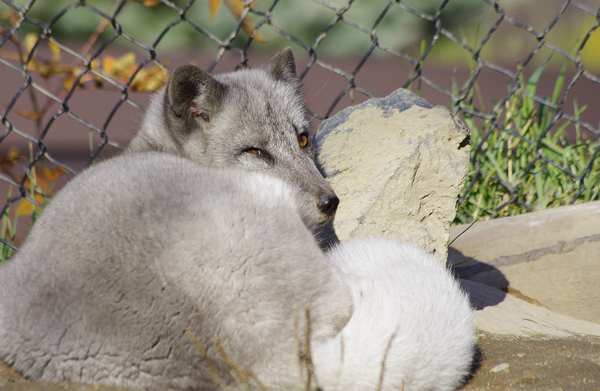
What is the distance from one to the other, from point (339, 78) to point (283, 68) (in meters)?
3.64

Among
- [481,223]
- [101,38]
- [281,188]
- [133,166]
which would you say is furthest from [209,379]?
[101,38]

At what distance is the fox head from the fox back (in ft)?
2.43

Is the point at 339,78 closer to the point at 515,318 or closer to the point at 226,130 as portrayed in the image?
the point at 226,130

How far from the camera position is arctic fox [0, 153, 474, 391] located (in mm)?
1420

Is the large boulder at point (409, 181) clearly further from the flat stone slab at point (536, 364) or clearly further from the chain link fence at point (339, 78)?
the chain link fence at point (339, 78)

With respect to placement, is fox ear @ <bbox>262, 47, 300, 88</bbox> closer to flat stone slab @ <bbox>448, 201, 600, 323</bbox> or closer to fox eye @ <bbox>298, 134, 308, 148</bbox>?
fox eye @ <bbox>298, 134, 308, 148</bbox>

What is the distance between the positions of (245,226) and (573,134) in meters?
5.12

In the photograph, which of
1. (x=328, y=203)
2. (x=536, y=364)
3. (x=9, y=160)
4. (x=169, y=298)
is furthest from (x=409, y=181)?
(x=9, y=160)

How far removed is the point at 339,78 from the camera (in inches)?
249

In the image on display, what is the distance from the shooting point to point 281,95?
260 centimetres

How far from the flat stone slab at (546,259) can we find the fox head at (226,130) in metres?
1.15

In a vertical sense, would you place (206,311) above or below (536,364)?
below

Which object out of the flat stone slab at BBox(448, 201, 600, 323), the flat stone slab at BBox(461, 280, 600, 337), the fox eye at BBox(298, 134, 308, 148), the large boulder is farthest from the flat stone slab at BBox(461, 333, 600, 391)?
the fox eye at BBox(298, 134, 308, 148)

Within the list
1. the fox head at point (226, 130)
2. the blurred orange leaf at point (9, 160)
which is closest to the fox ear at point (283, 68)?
the fox head at point (226, 130)
